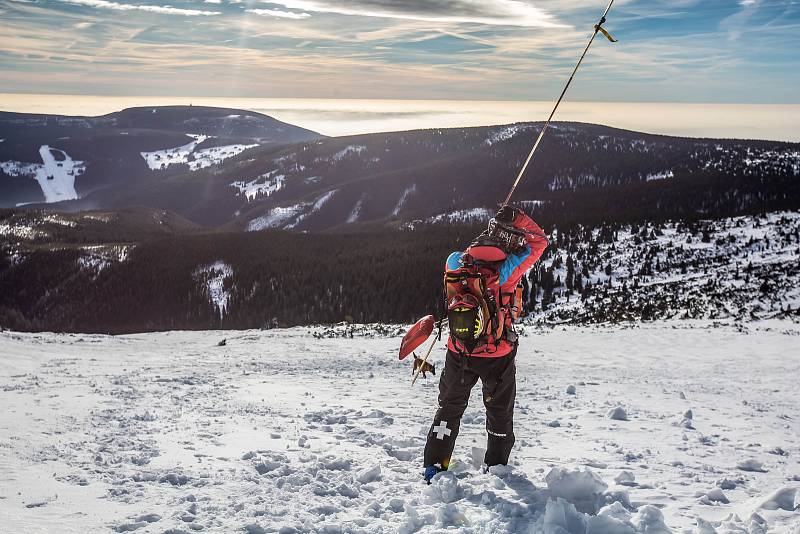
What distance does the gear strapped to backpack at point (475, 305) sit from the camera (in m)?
5.10

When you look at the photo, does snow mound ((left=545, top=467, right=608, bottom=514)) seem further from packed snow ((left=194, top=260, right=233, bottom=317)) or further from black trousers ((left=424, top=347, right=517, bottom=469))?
packed snow ((left=194, top=260, right=233, bottom=317))

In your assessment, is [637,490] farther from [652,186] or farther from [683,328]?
[652,186]

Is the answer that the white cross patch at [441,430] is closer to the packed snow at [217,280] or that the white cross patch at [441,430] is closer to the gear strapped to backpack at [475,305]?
the gear strapped to backpack at [475,305]

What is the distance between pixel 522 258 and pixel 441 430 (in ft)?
6.34

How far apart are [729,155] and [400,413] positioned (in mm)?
212299

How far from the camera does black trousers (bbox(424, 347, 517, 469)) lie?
5.41 metres

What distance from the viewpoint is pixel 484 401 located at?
5.46 meters

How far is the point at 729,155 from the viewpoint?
7215 inches

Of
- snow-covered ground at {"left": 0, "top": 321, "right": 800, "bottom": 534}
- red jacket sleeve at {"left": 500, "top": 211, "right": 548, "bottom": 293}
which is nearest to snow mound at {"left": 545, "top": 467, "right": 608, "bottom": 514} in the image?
snow-covered ground at {"left": 0, "top": 321, "right": 800, "bottom": 534}

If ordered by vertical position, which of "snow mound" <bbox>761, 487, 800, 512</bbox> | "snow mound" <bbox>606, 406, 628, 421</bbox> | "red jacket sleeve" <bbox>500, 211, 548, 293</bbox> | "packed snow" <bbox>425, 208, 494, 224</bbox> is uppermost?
"packed snow" <bbox>425, 208, 494, 224</bbox>

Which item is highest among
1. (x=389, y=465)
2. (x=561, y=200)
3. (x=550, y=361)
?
(x=561, y=200)

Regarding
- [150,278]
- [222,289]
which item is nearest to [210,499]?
[222,289]

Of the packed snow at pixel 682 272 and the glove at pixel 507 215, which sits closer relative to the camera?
the glove at pixel 507 215

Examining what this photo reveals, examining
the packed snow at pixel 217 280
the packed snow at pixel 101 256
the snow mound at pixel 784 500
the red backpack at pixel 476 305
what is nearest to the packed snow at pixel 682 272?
the snow mound at pixel 784 500
